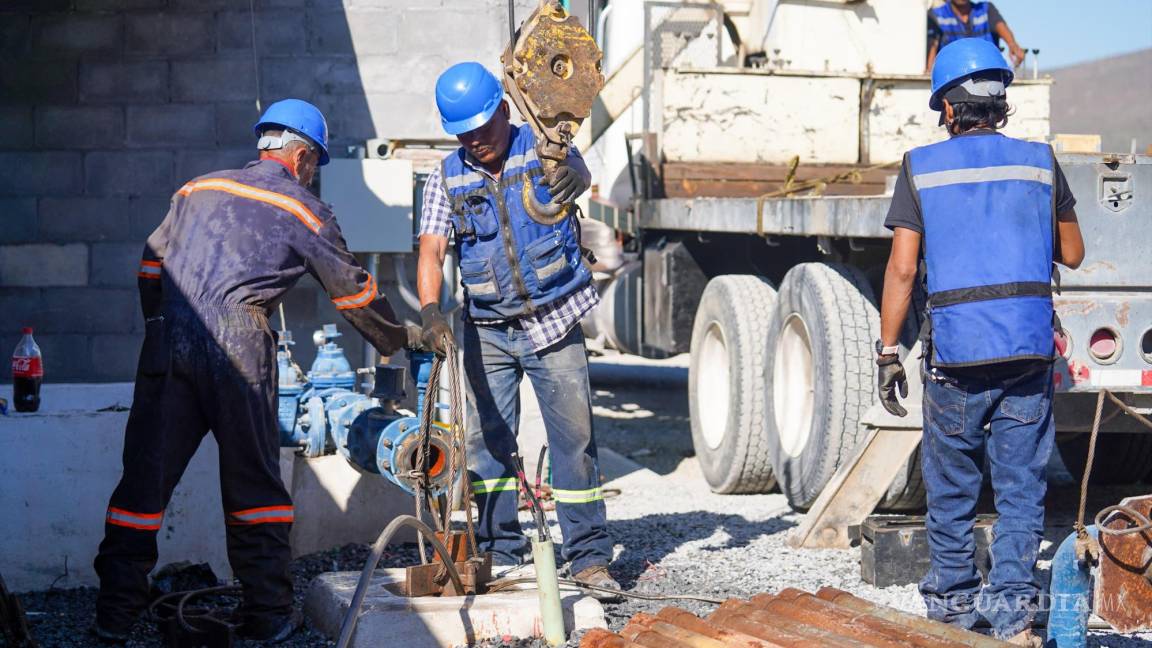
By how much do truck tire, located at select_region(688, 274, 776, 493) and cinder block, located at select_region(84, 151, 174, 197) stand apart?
10.3 ft

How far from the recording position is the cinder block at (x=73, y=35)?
7.87 metres

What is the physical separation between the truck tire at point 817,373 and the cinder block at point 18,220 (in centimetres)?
426

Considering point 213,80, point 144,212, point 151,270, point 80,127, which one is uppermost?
point 213,80

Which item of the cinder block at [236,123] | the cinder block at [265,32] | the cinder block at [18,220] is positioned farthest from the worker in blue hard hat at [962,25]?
the cinder block at [18,220]

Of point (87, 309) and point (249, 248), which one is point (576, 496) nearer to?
point (249, 248)

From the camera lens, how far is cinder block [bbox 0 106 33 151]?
7891 millimetres

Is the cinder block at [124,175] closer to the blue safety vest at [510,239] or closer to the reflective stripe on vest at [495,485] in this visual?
the blue safety vest at [510,239]

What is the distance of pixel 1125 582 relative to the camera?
4016 millimetres

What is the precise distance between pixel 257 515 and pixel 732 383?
10.7 feet

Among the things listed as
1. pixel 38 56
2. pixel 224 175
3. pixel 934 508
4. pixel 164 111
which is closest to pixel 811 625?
pixel 934 508

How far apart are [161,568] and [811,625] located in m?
2.72

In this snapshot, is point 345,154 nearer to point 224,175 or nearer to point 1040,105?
point 224,175

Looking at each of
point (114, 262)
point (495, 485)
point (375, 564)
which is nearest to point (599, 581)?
point (495, 485)

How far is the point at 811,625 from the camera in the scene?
3523 mm
